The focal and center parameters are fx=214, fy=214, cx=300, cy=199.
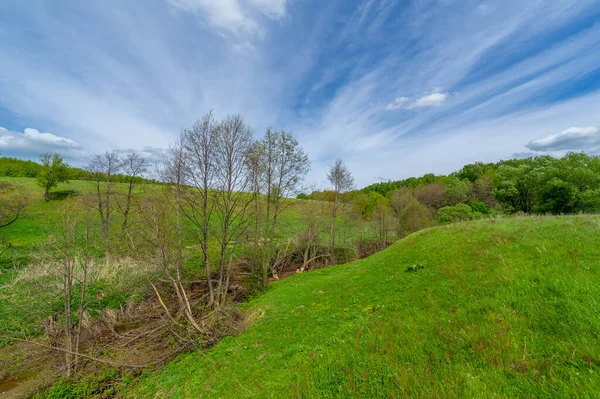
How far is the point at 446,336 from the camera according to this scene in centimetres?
416

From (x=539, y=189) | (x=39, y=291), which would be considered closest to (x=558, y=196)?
(x=539, y=189)

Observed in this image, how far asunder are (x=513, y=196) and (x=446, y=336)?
41265 mm

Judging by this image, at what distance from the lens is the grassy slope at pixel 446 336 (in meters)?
3.05

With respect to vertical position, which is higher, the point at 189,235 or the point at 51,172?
the point at 51,172

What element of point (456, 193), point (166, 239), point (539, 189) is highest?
point (456, 193)

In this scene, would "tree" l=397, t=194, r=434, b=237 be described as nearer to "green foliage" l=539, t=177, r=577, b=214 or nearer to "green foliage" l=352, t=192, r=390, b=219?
"green foliage" l=352, t=192, r=390, b=219

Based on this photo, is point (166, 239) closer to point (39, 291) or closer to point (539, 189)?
point (39, 291)

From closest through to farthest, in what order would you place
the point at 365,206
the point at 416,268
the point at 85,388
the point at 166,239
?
1. the point at 85,388
2. the point at 416,268
3. the point at 166,239
4. the point at 365,206

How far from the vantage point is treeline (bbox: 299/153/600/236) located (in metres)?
22.1

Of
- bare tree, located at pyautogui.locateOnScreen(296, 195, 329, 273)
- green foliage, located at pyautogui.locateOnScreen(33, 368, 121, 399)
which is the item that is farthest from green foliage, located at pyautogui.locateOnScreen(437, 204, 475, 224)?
green foliage, located at pyautogui.locateOnScreen(33, 368, 121, 399)

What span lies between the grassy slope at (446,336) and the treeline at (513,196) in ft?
37.4

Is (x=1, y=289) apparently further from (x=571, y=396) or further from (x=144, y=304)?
(x=571, y=396)

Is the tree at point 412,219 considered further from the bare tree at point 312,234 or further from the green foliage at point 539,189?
the bare tree at point 312,234

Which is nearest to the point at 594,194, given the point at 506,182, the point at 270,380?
the point at 506,182
